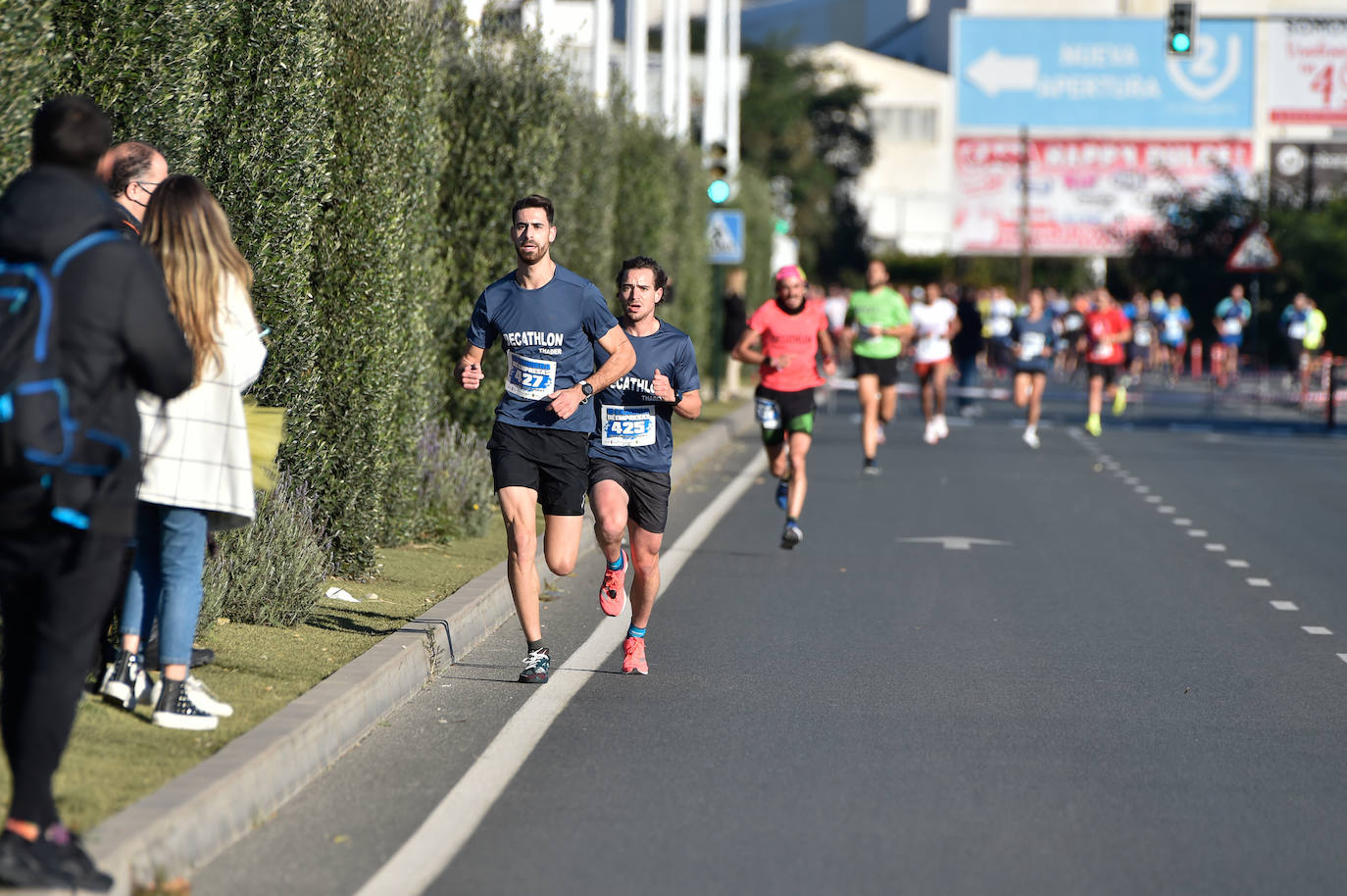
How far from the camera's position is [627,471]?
8953 mm

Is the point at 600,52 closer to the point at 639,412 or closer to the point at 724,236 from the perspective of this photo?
the point at 724,236

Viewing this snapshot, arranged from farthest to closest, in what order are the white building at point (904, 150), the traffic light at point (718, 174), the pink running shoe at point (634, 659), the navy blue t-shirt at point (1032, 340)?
the white building at point (904, 150) → the traffic light at point (718, 174) → the navy blue t-shirt at point (1032, 340) → the pink running shoe at point (634, 659)

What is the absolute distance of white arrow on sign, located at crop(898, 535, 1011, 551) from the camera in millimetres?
14602

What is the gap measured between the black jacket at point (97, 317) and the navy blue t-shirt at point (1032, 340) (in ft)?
70.8

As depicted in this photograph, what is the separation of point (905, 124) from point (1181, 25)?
2846 inches

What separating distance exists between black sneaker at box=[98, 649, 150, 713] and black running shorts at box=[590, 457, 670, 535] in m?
2.52

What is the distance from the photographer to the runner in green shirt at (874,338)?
2031cm

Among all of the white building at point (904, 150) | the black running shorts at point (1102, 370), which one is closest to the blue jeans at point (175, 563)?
the black running shorts at point (1102, 370)

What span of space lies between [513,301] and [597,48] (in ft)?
55.9

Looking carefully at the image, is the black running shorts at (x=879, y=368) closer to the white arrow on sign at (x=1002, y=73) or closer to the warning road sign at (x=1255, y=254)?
the warning road sign at (x=1255, y=254)

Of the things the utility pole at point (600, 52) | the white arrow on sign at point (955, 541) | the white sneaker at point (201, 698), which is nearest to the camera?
the white sneaker at point (201, 698)

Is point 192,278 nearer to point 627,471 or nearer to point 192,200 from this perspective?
point 192,200

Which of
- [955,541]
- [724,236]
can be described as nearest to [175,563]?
[955,541]

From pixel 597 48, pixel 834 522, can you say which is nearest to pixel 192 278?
pixel 834 522
